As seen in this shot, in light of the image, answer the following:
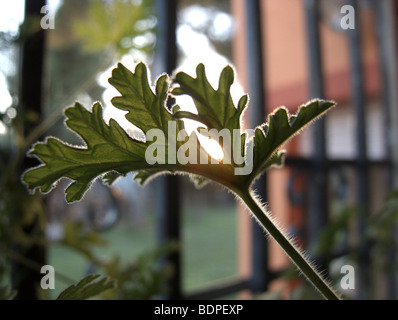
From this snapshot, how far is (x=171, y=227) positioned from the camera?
1.07m

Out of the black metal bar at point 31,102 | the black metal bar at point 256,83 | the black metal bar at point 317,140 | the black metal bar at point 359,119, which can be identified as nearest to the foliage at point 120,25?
the black metal bar at point 31,102

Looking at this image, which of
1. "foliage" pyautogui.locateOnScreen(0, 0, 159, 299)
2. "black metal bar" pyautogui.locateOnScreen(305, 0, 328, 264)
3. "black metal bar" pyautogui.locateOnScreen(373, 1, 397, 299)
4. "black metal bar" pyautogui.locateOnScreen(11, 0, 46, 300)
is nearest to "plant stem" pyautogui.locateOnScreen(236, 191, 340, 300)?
"foliage" pyautogui.locateOnScreen(0, 0, 159, 299)

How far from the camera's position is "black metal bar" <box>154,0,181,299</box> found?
1.07m

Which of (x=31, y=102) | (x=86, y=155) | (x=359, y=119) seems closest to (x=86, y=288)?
(x=86, y=155)

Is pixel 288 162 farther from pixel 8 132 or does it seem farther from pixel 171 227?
pixel 8 132

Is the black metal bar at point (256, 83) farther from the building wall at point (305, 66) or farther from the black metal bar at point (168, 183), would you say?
the building wall at point (305, 66)

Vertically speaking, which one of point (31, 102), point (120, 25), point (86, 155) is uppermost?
point (120, 25)

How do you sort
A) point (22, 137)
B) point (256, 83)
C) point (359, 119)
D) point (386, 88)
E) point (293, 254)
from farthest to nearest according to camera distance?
point (386, 88) < point (359, 119) < point (256, 83) < point (22, 137) < point (293, 254)

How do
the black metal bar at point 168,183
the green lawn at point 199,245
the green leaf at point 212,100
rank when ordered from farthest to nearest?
1. the green lawn at point 199,245
2. the black metal bar at point 168,183
3. the green leaf at point 212,100

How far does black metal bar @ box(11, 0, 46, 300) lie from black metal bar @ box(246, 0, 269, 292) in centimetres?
79

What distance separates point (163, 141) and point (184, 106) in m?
0.04

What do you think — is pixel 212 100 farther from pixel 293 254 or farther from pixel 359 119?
pixel 359 119

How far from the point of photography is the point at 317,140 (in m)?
1.69

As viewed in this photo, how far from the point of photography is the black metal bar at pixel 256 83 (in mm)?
1382
